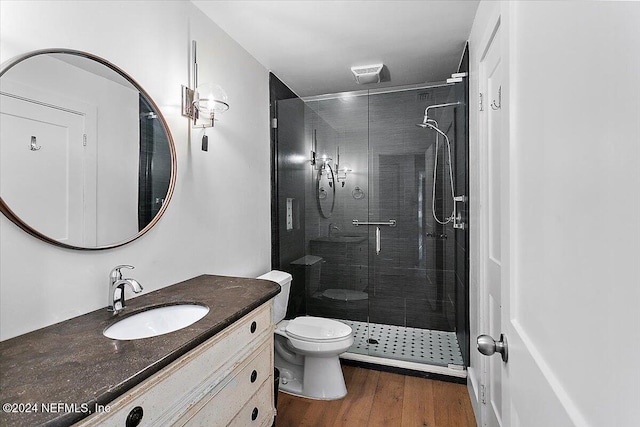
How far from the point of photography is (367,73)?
9.12 ft

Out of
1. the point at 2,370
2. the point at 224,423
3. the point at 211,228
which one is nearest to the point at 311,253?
the point at 211,228

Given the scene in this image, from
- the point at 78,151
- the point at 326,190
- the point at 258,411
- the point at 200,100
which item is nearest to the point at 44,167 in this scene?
the point at 78,151

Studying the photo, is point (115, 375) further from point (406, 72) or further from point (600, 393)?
point (406, 72)

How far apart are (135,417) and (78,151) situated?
988 mm

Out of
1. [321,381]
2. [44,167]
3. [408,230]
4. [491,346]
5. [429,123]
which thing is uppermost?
[429,123]

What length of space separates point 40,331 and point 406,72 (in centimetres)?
291

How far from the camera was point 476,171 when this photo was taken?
1946 mm

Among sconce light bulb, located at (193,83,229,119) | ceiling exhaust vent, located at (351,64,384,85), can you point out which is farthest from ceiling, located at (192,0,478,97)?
sconce light bulb, located at (193,83,229,119)

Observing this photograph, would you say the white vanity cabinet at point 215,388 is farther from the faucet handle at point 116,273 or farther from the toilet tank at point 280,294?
the toilet tank at point 280,294

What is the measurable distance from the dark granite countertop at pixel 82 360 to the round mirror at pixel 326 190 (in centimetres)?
176

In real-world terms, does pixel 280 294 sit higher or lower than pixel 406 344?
higher

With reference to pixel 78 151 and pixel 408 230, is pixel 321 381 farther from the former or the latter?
pixel 78 151

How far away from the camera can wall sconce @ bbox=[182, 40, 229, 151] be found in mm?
1835

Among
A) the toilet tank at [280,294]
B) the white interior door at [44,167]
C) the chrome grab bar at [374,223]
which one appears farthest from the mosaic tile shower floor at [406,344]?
the white interior door at [44,167]
